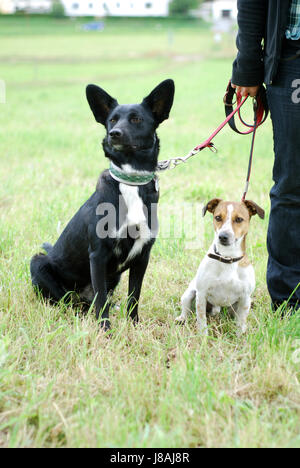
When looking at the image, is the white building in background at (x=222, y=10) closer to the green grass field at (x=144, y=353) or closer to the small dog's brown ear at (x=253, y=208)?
the green grass field at (x=144, y=353)

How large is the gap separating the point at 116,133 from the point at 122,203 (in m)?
0.41

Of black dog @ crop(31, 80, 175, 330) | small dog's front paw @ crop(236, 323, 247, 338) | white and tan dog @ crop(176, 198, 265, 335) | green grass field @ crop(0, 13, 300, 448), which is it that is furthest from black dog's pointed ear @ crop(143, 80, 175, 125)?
small dog's front paw @ crop(236, 323, 247, 338)

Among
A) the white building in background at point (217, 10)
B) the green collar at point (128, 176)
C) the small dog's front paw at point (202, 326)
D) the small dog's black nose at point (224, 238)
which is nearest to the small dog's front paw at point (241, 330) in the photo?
the small dog's front paw at point (202, 326)

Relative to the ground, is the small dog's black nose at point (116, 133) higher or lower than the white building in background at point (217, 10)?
higher

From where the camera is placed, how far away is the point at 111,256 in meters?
2.92

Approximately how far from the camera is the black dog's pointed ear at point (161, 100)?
292 cm

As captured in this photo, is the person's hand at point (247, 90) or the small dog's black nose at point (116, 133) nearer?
the small dog's black nose at point (116, 133)

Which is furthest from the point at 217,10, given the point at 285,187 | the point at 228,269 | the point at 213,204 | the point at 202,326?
the point at 202,326

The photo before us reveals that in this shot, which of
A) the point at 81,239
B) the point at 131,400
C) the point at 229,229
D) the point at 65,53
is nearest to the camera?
the point at 131,400

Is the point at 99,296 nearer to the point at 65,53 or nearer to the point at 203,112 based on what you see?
the point at 203,112

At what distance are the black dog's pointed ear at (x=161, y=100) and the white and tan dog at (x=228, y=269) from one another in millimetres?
660

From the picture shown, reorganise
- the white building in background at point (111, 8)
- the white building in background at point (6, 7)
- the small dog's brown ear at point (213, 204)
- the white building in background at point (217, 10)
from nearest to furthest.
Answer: the small dog's brown ear at point (213, 204)
the white building in background at point (6, 7)
the white building in background at point (111, 8)
the white building in background at point (217, 10)
